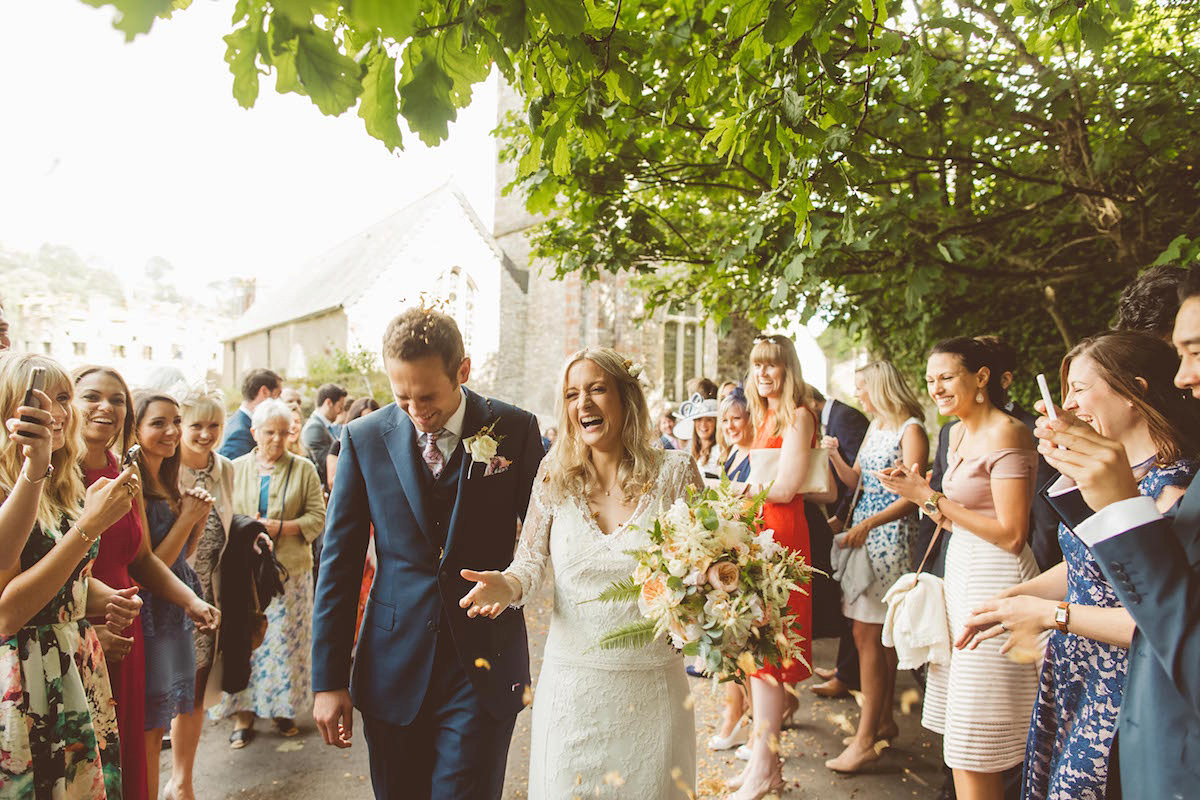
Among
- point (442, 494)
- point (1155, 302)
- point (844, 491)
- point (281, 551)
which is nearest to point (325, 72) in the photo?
point (442, 494)

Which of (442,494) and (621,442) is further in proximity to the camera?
(621,442)

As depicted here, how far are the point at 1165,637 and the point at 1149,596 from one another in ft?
0.28

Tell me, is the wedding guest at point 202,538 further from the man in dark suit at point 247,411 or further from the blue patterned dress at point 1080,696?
the blue patterned dress at point 1080,696

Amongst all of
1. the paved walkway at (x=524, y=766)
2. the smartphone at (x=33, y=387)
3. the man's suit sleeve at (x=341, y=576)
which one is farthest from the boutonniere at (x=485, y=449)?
the paved walkway at (x=524, y=766)

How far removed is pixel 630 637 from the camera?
2.44 meters

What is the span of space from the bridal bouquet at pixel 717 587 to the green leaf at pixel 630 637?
102 mm

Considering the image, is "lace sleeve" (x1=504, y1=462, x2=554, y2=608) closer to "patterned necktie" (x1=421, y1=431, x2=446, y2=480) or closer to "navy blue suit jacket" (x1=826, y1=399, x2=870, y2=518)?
"patterned necktie" (x1=421, y1=431, x2=446, y2=480)

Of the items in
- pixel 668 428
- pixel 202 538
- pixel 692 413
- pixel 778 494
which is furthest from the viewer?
pixel 668 428

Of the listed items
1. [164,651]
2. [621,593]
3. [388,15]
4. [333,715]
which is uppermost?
[388,15]

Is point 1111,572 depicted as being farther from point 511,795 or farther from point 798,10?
point 511,795

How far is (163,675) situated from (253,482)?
1824 mm

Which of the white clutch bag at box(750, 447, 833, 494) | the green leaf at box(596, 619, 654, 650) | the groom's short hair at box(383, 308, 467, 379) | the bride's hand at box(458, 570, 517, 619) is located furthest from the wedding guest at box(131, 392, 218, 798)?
the white clutch bag at box(750, 447, 833, 494)

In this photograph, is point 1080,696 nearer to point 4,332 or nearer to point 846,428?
point 846,428

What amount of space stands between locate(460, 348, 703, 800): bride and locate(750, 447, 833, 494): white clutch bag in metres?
1.58
